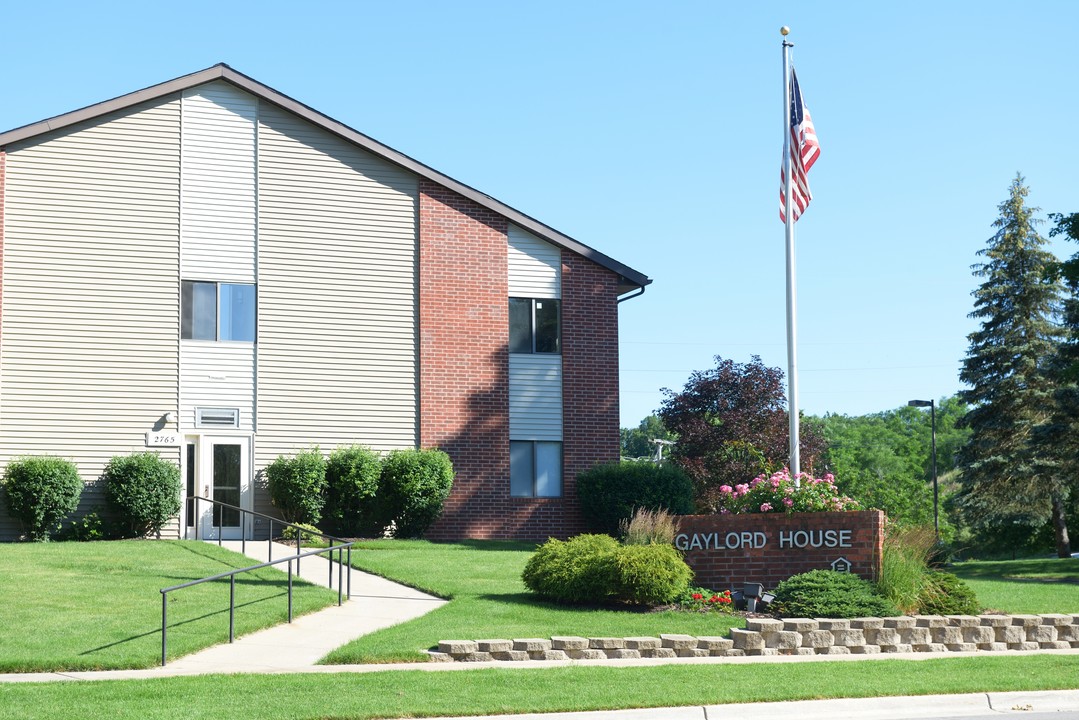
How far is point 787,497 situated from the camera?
18.0m

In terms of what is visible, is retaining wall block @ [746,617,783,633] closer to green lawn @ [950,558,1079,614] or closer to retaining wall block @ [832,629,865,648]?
retaining wall block @ [832,629,865,648]

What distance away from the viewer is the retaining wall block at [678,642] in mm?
13773

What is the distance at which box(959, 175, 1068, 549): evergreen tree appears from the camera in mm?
40812

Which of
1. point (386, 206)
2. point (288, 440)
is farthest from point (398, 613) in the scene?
point (386, 206)

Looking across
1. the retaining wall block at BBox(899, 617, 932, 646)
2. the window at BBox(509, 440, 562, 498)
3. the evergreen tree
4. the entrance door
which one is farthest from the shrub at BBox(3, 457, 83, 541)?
the evergreen tree

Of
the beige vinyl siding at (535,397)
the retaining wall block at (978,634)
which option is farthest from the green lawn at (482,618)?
the beige vinyl siding at (535,397)

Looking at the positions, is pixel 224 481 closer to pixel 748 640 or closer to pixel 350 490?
pixel 350 490

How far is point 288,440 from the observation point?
28.4 meters

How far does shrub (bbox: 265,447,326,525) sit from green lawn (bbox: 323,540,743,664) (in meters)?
5.11

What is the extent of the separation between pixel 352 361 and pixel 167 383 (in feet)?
14.0

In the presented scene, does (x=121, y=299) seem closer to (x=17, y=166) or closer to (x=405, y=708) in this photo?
(x=17, y=166)

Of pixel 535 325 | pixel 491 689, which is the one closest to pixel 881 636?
pixel 491 689

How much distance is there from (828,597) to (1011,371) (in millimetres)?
28215

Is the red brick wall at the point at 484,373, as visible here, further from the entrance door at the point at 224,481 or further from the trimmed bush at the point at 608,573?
the trimmed bush at the point at 608,573
